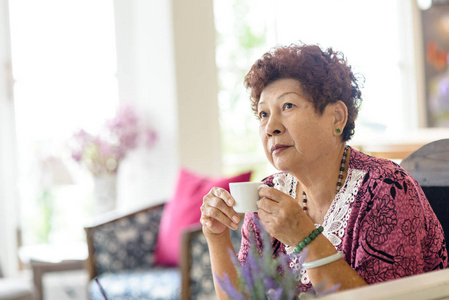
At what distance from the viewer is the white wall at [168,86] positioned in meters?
3.93

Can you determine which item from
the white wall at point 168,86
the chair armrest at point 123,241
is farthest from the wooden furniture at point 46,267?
the white wall at point 168,86

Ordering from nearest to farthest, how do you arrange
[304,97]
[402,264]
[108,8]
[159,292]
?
[402,264], [304,97], [159,292], [108,8]

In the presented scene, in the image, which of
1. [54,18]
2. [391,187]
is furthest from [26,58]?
[391,187]

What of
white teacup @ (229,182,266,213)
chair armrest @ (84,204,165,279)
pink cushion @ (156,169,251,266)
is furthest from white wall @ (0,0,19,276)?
white teacup @ (229,182,266,213)

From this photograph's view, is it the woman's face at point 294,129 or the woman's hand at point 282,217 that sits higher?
the woman's face at point 294,129

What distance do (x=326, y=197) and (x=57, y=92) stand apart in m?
3.04

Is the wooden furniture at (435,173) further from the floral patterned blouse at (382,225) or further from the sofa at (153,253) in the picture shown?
the sofa at (153,253)

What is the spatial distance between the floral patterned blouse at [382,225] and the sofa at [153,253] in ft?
4.32

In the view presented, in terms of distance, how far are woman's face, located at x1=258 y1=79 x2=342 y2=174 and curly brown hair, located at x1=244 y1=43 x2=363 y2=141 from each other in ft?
0.07

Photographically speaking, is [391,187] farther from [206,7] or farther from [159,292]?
[206,7]

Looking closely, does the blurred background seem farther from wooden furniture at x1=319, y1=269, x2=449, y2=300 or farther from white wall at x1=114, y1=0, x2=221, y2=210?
wooden furniture at x1=319, y1=269, x2=449, y2=300

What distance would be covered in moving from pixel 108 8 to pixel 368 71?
2.82m

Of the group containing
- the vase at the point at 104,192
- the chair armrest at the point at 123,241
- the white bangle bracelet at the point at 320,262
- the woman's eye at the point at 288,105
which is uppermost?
the woman's eye at the point at 288,105

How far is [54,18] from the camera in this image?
4.10 m
